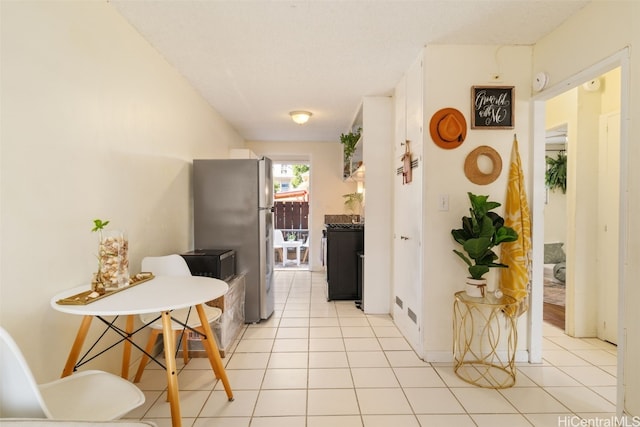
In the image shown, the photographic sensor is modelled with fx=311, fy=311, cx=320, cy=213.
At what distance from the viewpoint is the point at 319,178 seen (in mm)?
6035

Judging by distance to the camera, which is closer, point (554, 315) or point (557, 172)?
point (554, 315)

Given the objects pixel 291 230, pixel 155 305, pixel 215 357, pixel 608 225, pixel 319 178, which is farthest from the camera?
pixel 291 230

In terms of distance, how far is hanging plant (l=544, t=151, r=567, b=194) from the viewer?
5.63 metres

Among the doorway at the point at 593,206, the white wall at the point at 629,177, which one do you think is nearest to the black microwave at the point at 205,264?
the white wall at the point at 629,177

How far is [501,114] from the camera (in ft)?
8.04

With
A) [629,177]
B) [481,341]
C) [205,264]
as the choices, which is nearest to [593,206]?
[629,177]

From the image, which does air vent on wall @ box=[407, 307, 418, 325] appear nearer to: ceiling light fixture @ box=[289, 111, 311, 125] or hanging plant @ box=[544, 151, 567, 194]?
ceiling light fixture @ box=[289, 111, 311, 125]

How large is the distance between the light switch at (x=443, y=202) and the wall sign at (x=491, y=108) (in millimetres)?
589

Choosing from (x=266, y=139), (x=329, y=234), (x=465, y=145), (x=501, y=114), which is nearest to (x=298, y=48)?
(x=465, y=145)

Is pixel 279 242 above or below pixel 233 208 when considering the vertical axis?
below

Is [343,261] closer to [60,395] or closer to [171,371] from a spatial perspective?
[171,371]

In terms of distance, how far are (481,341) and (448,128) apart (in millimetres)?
1689

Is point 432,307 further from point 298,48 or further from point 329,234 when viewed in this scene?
point 298,48

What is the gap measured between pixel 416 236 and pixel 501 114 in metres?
1.17
